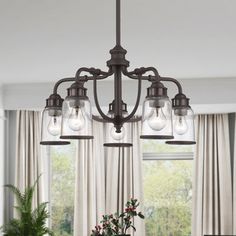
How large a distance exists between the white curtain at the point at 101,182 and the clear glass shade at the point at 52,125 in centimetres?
543

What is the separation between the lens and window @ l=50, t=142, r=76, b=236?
8555 millimetres

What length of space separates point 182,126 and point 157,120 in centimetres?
31

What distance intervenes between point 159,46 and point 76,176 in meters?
3.43

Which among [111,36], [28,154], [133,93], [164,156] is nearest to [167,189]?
[164,156]

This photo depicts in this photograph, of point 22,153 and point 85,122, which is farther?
point 22,153

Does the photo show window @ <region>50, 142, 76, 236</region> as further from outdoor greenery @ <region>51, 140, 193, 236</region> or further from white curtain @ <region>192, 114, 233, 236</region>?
white curtain @ <region>192, 114, 233, 236</region>

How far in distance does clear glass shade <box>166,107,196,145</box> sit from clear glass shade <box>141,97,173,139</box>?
21 centimetres

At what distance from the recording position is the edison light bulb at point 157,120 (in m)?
2.49

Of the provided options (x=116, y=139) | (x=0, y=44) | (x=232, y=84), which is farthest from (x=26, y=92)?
(x=116, y=139)

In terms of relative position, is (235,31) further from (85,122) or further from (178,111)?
(85,122)

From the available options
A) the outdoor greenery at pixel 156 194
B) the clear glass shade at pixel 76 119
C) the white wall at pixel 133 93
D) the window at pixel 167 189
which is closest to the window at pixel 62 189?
the outdoor greenery at pixel 156 194

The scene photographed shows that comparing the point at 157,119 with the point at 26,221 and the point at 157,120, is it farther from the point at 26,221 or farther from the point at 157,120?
the point at 26,221

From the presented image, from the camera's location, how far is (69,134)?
101 inches

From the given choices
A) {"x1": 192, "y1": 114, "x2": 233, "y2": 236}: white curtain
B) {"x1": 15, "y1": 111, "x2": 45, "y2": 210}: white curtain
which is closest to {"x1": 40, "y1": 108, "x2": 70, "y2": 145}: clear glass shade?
{"x1": 15, "y1": 111, "x2": 45, "y2": 210}: white curtain
